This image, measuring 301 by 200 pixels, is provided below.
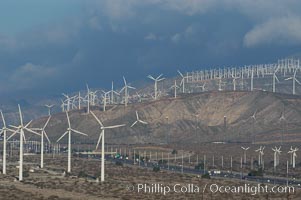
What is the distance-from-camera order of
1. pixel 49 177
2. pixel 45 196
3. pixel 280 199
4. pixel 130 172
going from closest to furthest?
pixel 280 199, pixel 45 196, pixel 49 177, pixel 130 172

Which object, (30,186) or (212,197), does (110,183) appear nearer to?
(30,186)

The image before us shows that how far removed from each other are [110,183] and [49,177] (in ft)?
70.4

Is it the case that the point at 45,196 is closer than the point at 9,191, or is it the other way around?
the point at 45,196

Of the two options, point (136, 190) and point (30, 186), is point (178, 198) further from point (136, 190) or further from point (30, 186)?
point (30, 186)

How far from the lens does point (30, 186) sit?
129750 mm

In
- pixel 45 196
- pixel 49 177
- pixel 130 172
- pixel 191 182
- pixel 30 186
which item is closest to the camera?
pixel 45 196

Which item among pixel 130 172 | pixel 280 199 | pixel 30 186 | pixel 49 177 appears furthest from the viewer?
pixel 130 172

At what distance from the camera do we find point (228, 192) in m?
114

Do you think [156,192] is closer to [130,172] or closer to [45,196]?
[45,196]

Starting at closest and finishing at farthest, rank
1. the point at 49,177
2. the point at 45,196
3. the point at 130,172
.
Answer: the point at 45,196, the point at 49,177, the point at 130,172

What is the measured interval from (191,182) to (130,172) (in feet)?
108

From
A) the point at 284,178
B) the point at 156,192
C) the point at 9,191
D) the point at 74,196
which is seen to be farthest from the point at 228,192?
the point at 284,178

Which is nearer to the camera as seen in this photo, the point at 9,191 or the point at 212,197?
the point at 212,197

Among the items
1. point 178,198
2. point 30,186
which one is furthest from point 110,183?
point 178,198
